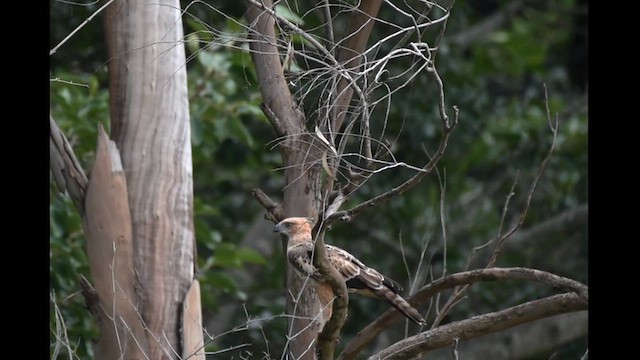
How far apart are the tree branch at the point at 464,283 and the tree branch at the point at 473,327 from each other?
0.07 metres

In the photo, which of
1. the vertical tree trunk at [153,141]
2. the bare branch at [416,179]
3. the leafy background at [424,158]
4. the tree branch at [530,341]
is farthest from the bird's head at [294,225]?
the tree branch at [530,341]

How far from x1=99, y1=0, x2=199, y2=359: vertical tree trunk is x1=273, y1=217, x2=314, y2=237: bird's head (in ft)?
1.93

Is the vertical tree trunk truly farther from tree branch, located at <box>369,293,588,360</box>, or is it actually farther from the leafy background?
the leafy background

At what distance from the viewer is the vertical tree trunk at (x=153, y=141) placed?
4.61 metres

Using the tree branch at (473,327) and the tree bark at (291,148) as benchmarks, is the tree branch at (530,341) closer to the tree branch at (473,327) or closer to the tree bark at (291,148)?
the tree bark at (291,148)

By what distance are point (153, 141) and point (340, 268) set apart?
0.99 meters

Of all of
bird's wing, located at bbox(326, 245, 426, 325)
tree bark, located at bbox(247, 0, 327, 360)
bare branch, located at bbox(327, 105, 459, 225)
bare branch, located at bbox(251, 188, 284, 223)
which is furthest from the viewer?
bird's wing, located at bbox(326, 245, 426, 325)

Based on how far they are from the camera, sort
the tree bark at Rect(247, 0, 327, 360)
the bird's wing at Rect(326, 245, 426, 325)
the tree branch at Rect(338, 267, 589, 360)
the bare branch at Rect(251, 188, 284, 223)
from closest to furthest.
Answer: the tree branch at Rect(338, 267, 589, 360)
the tree bark at Rect(247, 0, 327, 360)
the bare branch at Rect(251, 188, 284, 223)
the bird's wing at Rect(326, 245, 426, 325)

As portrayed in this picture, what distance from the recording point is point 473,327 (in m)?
3.45

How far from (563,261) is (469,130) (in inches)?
53.5

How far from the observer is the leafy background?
679cm

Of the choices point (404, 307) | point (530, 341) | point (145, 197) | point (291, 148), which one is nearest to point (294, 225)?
point (291, 148)

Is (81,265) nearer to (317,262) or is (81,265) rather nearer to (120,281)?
(120,281)

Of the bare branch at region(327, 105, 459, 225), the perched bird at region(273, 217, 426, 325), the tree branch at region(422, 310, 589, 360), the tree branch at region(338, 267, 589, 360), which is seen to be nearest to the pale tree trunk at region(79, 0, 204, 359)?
the perched bird at region(273, 217, 426, 325)
